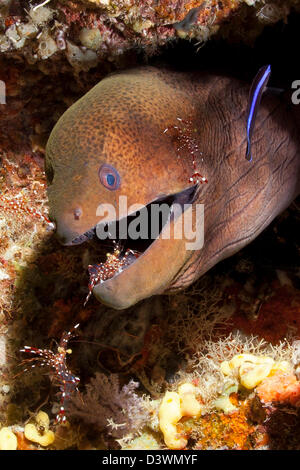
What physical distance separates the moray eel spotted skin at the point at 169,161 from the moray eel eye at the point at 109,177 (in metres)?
0.02

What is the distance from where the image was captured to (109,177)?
5.80 ft

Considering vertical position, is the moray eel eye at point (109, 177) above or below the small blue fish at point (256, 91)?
below

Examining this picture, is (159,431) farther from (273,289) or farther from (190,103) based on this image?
(190,103)

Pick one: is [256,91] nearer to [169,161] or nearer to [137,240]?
[169,161]

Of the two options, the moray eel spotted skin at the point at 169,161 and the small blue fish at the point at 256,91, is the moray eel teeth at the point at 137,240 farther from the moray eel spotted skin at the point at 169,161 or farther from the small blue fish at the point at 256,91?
the small blue fish at the point at 256,91

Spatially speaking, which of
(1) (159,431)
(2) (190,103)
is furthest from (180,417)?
(2) (190,103)

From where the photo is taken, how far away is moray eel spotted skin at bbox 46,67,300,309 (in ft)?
5.85

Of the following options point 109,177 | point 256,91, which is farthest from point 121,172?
point 256,91

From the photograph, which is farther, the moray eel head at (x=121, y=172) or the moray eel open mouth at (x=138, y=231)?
the moray eel open mouth at (x=138, y=231)

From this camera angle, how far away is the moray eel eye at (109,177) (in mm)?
1754

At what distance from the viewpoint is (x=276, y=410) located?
2.18 metres

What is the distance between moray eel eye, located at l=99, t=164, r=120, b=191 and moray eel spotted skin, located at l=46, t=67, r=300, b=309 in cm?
2

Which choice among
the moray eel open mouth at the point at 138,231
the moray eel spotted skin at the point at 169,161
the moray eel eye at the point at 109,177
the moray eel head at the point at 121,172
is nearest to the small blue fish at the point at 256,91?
the moray eel spotted skin at the point at 169,161

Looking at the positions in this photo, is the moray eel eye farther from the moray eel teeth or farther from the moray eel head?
the moray eel teeth
